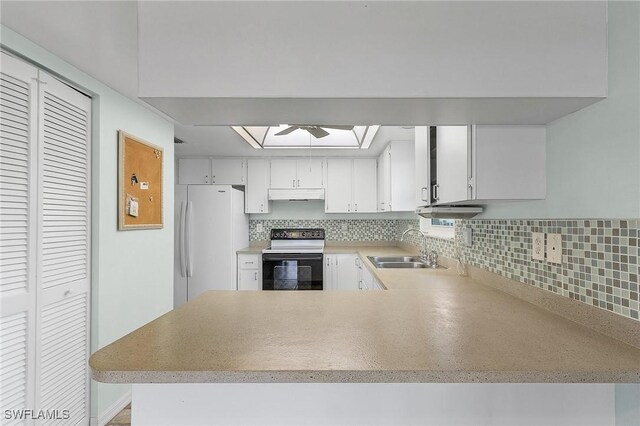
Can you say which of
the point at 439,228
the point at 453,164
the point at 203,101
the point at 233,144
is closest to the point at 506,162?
the point at 453,164

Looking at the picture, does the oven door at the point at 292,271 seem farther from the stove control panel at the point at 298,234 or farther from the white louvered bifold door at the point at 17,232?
the white louvered bifold door at the point at 17,232

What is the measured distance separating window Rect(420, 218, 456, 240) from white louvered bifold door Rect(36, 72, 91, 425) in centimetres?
262

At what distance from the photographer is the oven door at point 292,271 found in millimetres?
4281

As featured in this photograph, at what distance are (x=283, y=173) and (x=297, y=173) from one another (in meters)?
0.19

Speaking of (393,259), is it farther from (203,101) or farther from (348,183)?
(203,101)

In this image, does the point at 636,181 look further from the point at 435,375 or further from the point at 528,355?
the point at 435,375

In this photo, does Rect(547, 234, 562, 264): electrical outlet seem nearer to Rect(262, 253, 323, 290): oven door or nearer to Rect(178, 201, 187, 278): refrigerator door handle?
Rect(262, 253, 323, 290): oven door

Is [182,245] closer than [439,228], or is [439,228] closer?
[439,228]

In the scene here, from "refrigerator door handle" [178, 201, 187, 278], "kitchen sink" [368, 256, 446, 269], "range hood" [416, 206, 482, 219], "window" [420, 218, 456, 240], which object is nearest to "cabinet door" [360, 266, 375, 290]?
"kitchen sink" [368, 256, 446, 269]

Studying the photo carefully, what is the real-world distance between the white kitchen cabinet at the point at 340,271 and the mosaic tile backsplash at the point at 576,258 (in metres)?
2.08

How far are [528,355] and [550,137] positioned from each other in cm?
97

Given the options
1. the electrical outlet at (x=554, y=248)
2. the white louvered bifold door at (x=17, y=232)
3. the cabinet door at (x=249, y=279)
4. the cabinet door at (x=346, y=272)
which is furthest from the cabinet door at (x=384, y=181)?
the white louvered bifold door at (x=17, y=232)

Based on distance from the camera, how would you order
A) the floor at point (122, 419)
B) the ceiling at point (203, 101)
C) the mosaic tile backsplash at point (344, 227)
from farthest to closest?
the mosaic tile backsplash at point (344, 227)
the floor at point (122, 419)
the ceiling at point (203, 101)

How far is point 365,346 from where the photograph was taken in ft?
3.64
